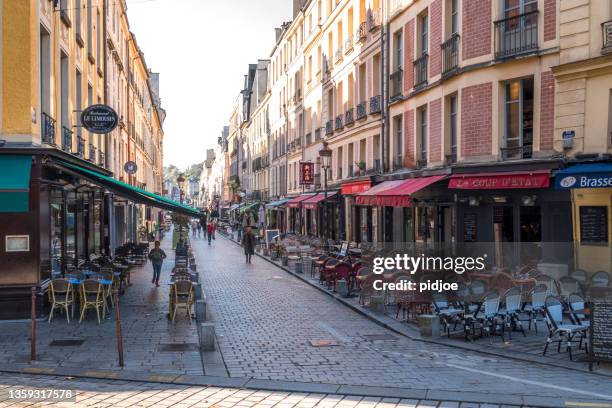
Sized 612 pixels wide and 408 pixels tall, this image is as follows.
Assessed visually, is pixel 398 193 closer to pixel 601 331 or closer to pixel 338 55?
pixel 601 331

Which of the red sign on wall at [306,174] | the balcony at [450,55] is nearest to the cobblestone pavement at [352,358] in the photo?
the balcony at [450,55]

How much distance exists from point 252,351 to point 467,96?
11286mm

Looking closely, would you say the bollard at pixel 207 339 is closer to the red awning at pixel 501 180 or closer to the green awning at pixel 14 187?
the green awning at pixel 14 187

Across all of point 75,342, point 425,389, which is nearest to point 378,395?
point 425,389

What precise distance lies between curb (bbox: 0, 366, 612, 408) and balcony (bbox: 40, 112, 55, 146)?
6.40 meters

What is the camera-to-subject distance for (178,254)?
23.4 meters

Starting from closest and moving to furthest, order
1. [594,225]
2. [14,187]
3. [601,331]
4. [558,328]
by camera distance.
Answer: [601,331], [558,328], [14,187], [594,225]

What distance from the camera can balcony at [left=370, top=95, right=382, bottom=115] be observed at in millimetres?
26641

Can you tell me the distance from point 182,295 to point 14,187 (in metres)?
4.09

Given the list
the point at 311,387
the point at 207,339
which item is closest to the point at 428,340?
the point at 311,387

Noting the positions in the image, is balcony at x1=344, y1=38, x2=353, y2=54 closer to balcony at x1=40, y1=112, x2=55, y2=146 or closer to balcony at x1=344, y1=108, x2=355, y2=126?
balcony at x1=344, y1=108, x2=355, y2=126

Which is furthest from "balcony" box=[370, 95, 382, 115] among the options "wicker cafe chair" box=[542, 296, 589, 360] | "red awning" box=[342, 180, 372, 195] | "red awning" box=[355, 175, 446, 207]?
"wicker cafe chair" box=[542, 296, 589, 360]

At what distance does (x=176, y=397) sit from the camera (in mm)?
7855

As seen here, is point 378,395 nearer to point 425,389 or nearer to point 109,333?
point 425,389
